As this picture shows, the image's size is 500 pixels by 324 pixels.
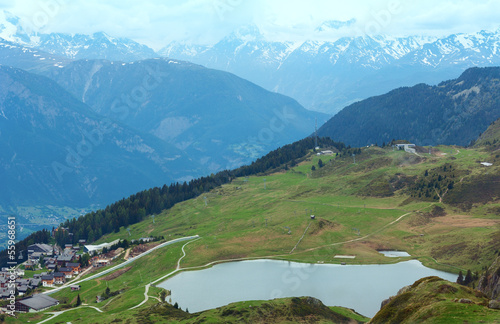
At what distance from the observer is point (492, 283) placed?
9669 centimetres

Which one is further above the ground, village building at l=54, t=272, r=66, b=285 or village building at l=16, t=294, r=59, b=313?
village building at l=54, t=272, r=66, b=285

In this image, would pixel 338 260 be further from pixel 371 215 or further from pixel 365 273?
pixel 371 215

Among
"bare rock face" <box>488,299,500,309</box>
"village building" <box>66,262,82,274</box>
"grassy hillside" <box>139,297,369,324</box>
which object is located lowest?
"grassy hillside" <box>139,297,369,324</box>

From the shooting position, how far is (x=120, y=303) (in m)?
127

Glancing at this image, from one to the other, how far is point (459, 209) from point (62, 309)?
13331cm

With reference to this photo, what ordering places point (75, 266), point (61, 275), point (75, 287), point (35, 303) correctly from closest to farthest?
point (35, 303) < point (75, 287) < point (61, 275) < point (75, 266)

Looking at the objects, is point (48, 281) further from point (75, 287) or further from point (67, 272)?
point (75, 287)

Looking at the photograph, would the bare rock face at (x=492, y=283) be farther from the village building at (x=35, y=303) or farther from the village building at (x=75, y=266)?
the village building at (x=75, y=266)

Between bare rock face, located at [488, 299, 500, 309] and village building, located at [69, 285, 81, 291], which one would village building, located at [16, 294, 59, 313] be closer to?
village building, located at [69, 285, 81, 291]

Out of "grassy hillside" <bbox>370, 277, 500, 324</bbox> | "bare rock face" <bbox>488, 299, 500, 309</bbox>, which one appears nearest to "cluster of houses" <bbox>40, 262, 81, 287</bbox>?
"grassy hillside" <bbox>370, 277, 500, 324</bbox>

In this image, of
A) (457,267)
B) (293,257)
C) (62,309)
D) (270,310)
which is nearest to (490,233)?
(457,267)

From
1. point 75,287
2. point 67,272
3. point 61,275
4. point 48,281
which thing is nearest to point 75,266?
point 67,272

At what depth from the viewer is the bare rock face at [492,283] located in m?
92.4

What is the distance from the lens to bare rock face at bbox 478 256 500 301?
9238 centimetres
